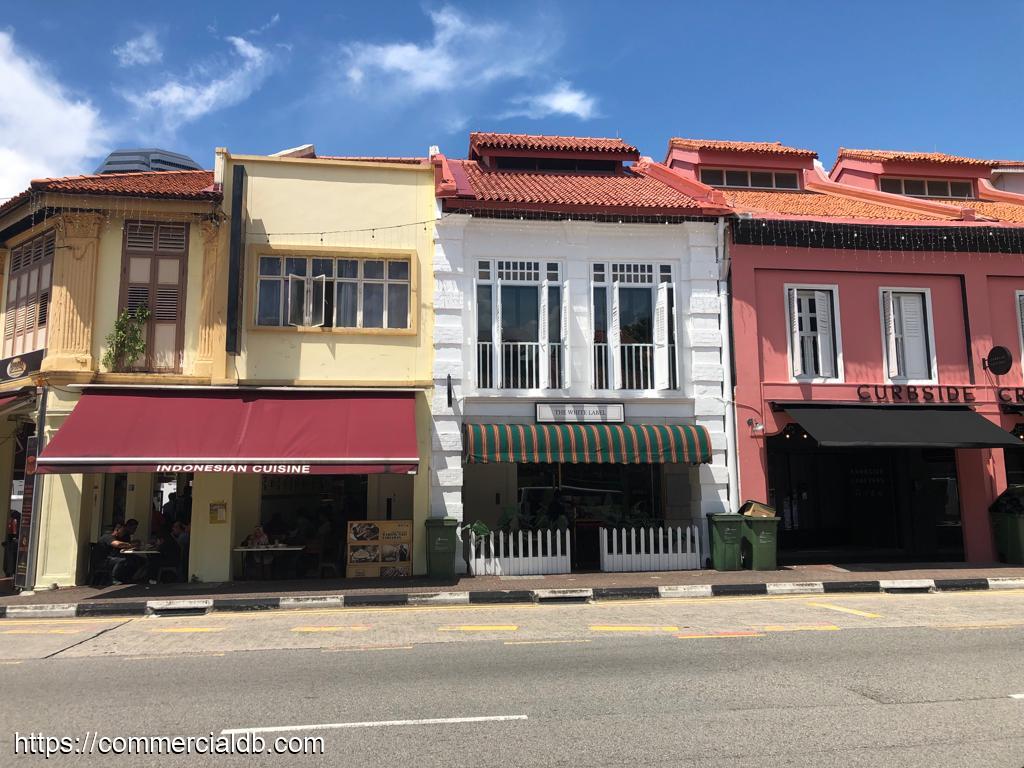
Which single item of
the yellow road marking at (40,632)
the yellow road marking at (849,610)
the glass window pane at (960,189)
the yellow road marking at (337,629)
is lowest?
the yellow road marking at (40,632)

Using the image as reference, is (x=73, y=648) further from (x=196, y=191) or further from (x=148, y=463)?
(x=196, y=191)

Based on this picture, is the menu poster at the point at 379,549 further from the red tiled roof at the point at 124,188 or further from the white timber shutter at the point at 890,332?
the white timber shutter at the point at 890,332

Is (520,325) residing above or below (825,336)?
above

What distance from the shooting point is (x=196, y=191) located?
1404 centimetres

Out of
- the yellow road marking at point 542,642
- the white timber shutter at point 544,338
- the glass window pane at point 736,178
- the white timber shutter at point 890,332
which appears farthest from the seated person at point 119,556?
the glass window pane at point 736,178

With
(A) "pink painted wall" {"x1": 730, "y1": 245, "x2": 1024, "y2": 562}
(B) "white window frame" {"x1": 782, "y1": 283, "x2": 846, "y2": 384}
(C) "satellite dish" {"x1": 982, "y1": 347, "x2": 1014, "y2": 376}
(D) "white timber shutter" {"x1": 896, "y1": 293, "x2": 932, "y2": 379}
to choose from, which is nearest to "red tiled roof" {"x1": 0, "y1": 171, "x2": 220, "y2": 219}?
(A) "pink painted wall" {"x1": 730, "y1": 245, "x2": 1024, "y2": 562}

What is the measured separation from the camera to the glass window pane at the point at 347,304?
48.5 ft

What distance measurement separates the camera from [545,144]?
1825 cm

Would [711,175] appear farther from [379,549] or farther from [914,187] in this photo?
[379,549]

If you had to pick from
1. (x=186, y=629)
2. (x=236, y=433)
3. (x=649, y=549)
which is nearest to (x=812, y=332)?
(x=649, y=549)

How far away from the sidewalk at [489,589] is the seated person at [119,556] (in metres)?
0.33

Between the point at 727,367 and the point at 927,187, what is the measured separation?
981 centimetres

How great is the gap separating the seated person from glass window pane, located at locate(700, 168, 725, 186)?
15700mm

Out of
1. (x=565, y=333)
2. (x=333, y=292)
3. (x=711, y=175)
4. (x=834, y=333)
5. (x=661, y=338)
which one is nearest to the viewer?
(x=333, y=292)
